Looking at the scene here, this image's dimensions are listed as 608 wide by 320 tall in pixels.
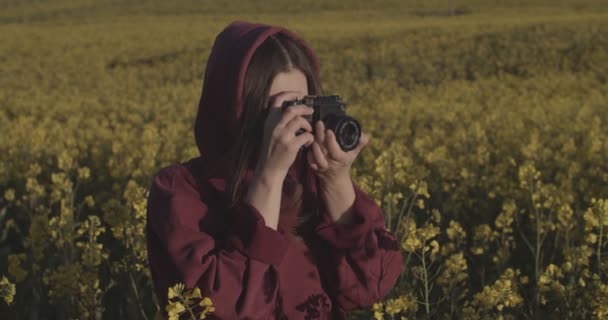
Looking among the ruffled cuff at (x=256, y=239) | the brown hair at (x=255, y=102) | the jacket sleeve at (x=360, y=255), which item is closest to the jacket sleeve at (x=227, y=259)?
the ruffled cuff at (x=256, y=239)

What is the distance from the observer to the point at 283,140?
1.61 meters

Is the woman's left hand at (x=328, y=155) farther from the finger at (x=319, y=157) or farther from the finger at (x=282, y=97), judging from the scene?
the finger at (x=282, y=97)

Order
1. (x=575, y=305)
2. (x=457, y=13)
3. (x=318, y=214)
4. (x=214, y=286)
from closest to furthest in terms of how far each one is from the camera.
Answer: (x=214, y=286) → (x=318, y=214) → (x=575, y=305) → (x=457, y=13)

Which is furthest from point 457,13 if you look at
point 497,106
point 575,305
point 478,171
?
point 575,305

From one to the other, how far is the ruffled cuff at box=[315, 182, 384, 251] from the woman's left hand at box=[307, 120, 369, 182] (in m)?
0.12

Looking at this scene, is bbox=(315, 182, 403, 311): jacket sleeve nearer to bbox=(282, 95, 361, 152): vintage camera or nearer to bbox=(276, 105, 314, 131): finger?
bbox=(282, 95, 361, 152): vintage camera

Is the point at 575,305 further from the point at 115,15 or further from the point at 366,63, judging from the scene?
the point at 115,15

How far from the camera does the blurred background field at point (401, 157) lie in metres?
2.64

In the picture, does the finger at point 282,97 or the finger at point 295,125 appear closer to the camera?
the finger at point 295,125

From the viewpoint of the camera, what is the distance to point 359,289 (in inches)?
76.2

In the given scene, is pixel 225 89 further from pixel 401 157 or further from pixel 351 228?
pixel 401 157

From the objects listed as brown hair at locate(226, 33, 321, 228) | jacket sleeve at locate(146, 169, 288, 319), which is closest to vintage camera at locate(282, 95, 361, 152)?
brown hair at locate(226, 33, 321, 228)

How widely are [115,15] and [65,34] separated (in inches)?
562

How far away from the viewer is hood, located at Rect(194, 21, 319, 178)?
1751 mm
